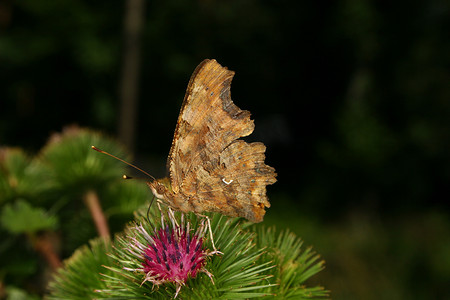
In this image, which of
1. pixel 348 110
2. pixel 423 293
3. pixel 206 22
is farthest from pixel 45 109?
pixel 423 293

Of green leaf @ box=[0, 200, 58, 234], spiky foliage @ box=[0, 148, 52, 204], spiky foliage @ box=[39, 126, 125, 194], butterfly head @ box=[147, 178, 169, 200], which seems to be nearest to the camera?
butterfly head @ box=[147, 178, 169, 200]

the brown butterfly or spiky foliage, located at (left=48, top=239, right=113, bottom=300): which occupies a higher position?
the brown butterfly

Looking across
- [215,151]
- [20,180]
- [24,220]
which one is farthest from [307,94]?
[24,220]

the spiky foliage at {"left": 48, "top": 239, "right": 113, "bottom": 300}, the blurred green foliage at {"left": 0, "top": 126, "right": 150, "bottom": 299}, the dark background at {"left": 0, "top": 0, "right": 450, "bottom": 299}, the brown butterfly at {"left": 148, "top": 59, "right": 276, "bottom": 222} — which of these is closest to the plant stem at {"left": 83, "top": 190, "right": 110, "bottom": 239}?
the blurred green foliage at {"left": 0, "top": 126, "right": 150, "bottom": 299}

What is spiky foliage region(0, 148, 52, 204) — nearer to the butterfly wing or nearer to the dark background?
the butterfly wing

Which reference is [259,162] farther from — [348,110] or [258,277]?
[348,110]

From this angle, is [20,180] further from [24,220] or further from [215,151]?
[215,151]
